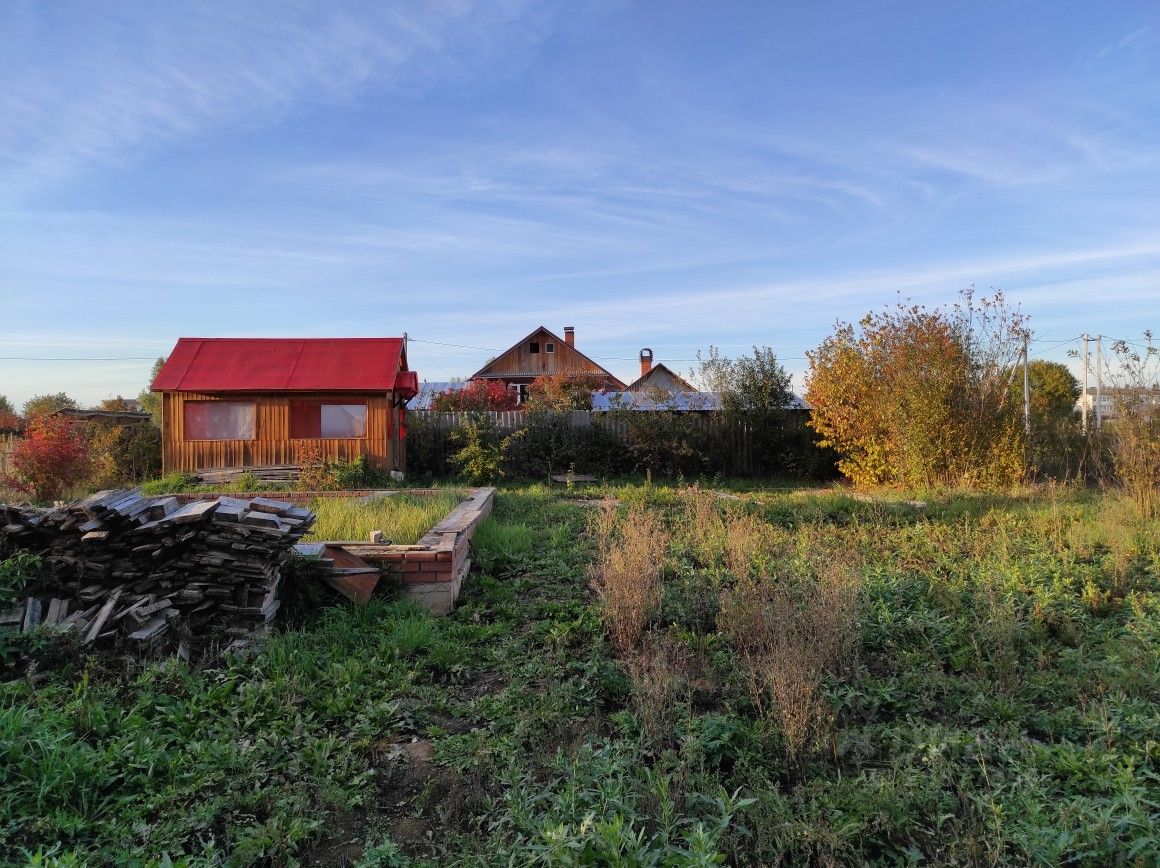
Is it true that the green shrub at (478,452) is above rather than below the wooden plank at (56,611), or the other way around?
above

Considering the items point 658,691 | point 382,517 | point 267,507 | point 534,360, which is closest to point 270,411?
point 382,517

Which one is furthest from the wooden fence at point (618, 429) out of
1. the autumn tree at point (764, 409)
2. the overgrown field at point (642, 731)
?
the overgrown field at point (642, 731)

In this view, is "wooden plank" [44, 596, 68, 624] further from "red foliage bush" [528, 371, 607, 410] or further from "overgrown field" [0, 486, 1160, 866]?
"red foliage bush" [528, 371, 607, 410]

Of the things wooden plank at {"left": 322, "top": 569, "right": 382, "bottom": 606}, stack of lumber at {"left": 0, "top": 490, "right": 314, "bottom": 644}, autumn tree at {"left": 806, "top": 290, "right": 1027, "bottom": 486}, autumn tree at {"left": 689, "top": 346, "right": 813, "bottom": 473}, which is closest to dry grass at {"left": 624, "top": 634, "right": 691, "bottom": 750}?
wooden plank at {"left": 322, "top": 569, "right": 382, "bottom": 606}

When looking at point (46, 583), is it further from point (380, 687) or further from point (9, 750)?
point (380, 687)

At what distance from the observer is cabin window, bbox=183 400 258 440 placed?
55.3 feet

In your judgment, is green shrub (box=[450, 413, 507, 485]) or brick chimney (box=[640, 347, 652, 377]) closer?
green shrub (box=[450, 413, 507, 485])

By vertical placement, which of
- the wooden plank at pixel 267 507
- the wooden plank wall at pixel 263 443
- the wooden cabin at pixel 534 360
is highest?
the wooden cabin at pixel 534 360

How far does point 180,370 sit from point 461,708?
1570 centimetres

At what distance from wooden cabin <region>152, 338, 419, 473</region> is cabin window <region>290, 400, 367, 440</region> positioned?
0.02 m

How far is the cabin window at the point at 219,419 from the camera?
1684 centimetres

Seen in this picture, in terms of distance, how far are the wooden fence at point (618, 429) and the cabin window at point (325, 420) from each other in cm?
155

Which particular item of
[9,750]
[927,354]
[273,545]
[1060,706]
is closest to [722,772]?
[1060,706]

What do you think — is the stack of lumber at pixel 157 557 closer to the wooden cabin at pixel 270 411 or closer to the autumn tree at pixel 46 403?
the wooden cabin at pixel 270 411
